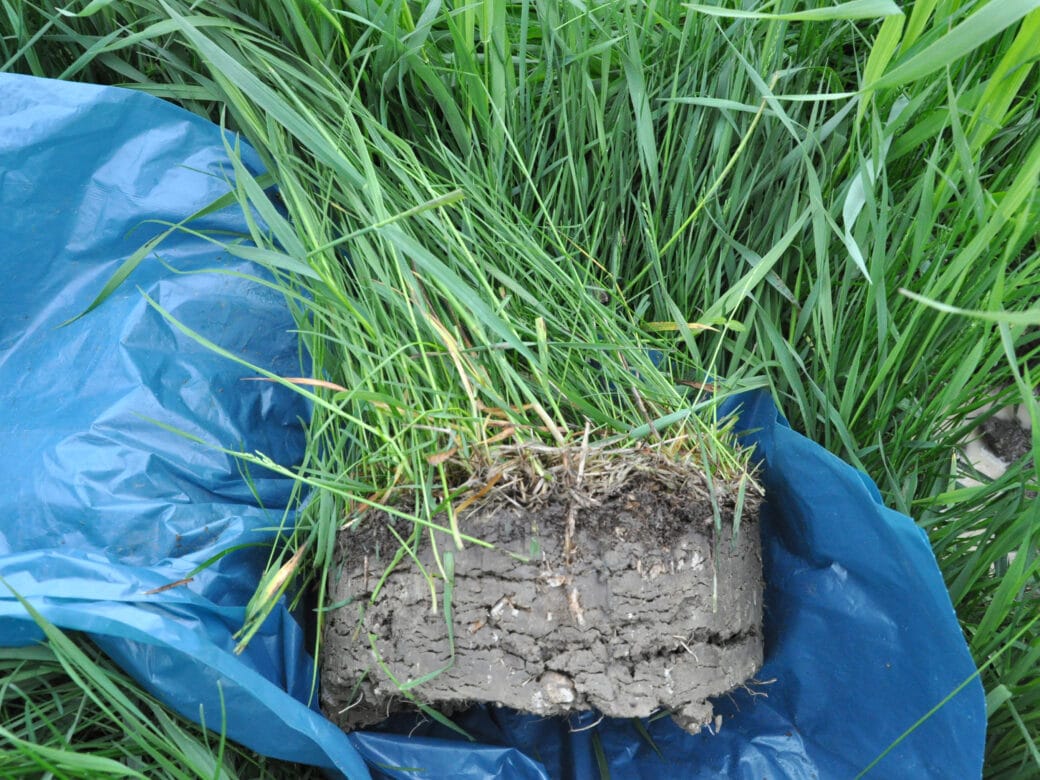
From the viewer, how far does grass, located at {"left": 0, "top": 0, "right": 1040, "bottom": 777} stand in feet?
2.92

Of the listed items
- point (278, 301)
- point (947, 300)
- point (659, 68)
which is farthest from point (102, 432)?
point (947, 300)

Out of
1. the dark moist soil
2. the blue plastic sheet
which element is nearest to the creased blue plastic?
the blue plastic sheet

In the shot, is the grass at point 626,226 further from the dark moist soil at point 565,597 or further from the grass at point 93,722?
the grass at point 93,722

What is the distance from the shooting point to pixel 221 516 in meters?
1.02

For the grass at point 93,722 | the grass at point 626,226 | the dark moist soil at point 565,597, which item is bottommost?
the grass at point 93,722

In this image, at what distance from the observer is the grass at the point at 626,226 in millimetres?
890

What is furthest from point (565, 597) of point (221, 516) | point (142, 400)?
point (142, 400)

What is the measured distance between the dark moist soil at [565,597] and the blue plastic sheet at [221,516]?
153 millimetres

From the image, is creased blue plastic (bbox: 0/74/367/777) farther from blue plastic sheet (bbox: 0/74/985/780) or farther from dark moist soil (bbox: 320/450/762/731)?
dark moist soil (bbox: 320/450/762/731)

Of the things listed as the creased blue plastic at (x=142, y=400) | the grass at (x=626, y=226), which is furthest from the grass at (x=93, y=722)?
the grass at (x=626, y=226)

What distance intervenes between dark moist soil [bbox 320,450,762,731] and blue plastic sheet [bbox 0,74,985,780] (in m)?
0.15

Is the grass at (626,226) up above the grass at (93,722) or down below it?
above

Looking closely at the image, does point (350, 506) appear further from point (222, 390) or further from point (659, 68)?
point (659, 68)

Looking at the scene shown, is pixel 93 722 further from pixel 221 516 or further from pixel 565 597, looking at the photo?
pixel 565 597
